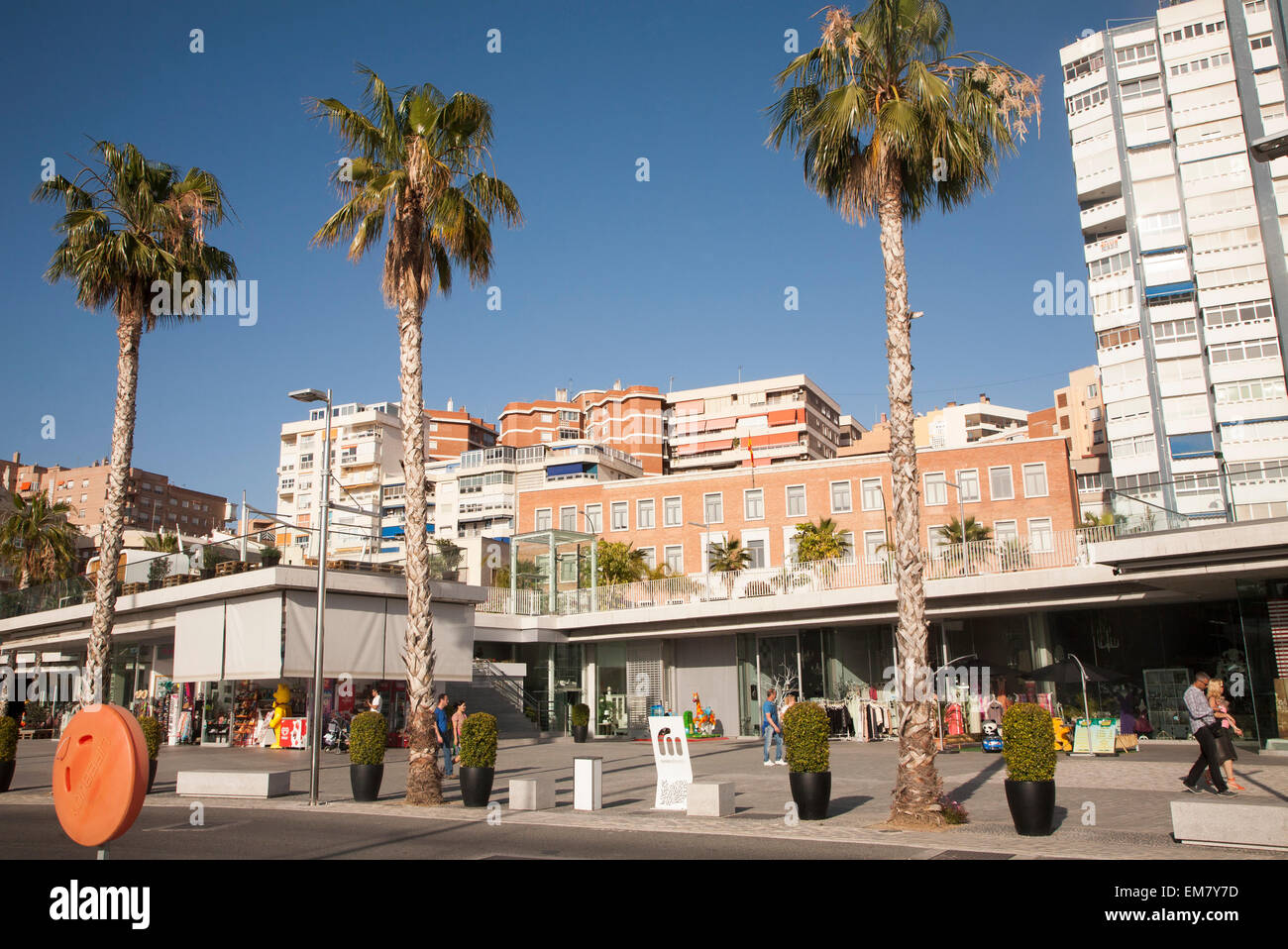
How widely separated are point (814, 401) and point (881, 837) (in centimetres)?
9061

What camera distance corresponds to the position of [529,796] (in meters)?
14.9

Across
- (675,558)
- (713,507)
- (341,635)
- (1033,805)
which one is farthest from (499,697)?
(1033,805)

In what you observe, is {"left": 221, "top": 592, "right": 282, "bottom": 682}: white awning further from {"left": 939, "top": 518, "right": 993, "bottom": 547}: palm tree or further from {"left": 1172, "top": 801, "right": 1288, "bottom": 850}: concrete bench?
{"left": 939, "top": 518, "right": 993, "bottom": 547}: palm tree

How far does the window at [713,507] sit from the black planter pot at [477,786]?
42592 mm

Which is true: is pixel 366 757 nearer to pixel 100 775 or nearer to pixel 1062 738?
pixel 100 775

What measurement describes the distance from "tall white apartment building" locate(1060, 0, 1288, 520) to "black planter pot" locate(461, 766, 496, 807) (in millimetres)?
56220

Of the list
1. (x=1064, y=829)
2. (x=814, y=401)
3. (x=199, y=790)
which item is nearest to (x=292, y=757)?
(x=199, y=790)

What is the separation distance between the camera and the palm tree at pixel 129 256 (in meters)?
20.5

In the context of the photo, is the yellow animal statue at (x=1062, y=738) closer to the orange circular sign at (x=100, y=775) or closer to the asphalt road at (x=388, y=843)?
the asphalt road at (x=388, y=843)

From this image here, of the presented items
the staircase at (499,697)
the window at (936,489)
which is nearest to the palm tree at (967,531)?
the window at (936,489)

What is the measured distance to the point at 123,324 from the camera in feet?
69.1

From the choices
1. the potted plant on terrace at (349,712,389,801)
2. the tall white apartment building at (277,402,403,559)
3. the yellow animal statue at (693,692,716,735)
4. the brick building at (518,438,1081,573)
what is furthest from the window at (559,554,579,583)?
the tall white apartment building at (277,402,403,559)

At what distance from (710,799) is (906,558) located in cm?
436

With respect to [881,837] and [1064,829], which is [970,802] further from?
[881,837]
